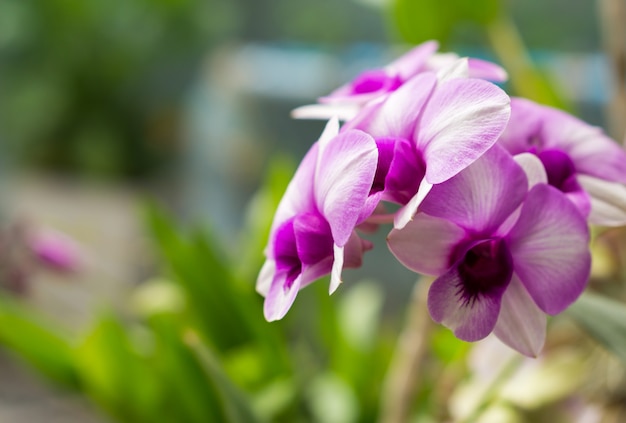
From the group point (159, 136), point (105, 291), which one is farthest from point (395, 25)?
point (159, 136)

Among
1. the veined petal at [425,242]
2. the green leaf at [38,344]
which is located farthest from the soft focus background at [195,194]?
the veined petal at [425,242]

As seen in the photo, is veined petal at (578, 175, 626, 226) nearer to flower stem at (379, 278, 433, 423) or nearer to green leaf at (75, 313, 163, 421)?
flower stem at (379, 278, 433, 423)

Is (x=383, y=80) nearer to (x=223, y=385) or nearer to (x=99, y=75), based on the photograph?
(x=223, y=385)

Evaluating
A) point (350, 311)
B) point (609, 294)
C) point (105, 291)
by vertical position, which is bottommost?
point (105, 291)

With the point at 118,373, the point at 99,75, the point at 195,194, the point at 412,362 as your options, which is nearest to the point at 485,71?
the point at 412,362

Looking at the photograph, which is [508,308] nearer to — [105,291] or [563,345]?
[563,345]

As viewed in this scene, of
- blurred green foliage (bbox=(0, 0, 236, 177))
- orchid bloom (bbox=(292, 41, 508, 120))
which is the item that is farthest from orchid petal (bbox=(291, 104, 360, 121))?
blurred green foliage (bbox=(0, 0, 236, 177))
